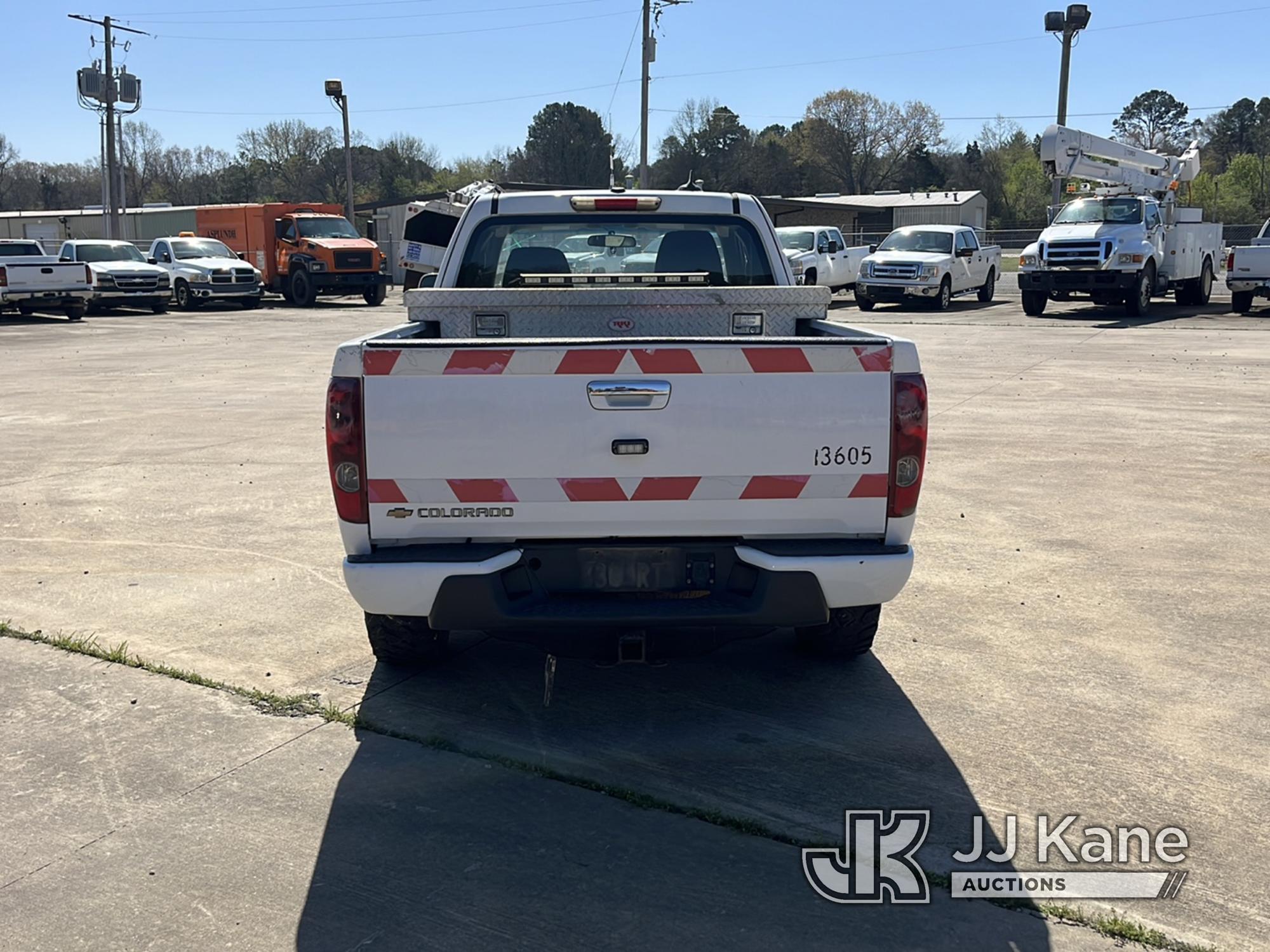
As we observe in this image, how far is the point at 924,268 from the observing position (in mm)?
27469

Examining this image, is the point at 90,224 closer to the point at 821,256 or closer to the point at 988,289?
the point at 821,256

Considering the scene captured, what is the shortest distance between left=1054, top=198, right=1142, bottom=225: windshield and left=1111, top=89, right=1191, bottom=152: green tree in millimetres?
94937

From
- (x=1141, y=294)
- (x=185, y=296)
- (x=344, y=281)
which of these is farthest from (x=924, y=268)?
(x=185, y=296)

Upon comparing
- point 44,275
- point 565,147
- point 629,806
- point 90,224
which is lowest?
point 629,806

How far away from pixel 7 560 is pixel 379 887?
4.47 m

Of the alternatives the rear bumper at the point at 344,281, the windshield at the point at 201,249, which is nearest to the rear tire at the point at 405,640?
the rear bumper at the point at 344,281

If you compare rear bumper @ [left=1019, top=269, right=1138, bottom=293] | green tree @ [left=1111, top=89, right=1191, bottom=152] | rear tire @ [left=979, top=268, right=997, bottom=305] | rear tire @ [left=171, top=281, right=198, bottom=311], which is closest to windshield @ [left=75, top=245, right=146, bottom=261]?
rear tire @ [left=171, top=281, right=198, bottom=311]

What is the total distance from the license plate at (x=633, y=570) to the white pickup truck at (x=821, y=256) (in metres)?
24.7

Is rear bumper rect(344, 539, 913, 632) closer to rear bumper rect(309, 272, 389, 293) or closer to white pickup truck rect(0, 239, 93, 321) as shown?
white pickup truck rect(0, 239, 93, 321)

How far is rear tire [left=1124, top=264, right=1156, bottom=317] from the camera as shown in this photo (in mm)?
24406

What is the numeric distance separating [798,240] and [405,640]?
1046 inches

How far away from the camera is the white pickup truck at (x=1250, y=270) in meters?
24.2

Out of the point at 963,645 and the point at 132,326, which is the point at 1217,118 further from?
the point at 963,645

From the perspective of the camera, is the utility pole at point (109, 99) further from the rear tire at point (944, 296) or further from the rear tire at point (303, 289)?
the rear tire at point (944, 296)
